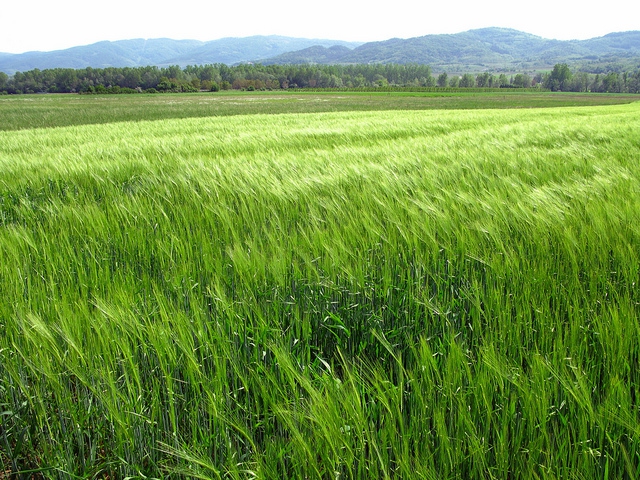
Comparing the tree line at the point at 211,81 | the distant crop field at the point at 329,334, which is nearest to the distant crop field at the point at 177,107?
the distant crop field at the point at 329,334

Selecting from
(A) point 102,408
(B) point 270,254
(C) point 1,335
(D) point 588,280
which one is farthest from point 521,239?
(C) point 1,335

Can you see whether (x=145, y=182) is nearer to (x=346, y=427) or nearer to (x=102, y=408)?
(x=102, y=408)

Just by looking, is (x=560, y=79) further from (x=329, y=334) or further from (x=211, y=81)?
A: (x=329, y=334)

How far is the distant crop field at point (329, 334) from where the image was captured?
3.19 feet

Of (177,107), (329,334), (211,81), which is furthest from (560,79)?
(329,334)

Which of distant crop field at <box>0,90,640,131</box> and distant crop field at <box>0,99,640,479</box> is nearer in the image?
distant crop field at <box>0,99,640,479</box>

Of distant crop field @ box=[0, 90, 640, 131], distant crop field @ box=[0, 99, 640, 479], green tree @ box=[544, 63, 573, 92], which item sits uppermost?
green tree @ box=[544, 63, 573, 92]

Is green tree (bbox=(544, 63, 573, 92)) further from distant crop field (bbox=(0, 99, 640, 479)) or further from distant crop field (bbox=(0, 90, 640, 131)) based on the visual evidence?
distant crop field (bbox=(0, 99, 640, 479))

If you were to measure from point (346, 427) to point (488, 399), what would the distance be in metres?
0.37

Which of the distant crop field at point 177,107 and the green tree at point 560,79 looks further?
the green tree at point 560,79

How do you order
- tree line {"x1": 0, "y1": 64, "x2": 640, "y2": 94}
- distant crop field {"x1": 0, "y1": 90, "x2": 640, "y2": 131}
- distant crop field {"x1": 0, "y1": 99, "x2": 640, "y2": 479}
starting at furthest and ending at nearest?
tree line {"x1": 0, "y1": 64, "x2": 640, "y2": 94} < distant crop field {"x1": 0, "y1": 90, "x2": 640, "y2": 131} < distant crop field {"x1": 0, "y1": 99, "x2": 640, "y2": 479}

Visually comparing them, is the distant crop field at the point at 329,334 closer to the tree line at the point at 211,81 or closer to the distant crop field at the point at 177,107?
the distant crop field at the point at 177,107

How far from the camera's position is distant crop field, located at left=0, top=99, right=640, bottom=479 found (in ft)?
3.19

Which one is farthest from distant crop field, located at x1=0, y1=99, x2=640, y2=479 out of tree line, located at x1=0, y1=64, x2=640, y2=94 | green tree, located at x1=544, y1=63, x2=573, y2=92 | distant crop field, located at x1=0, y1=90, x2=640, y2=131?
green tree, located at x1=544, y1=63, x2=573, y2=92
